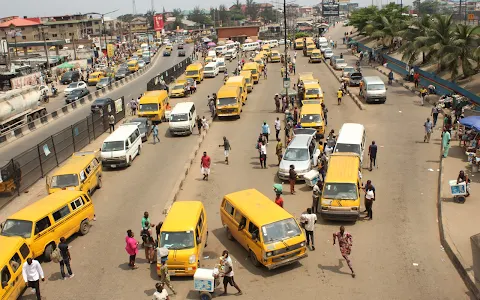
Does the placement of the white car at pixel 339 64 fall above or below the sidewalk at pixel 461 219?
above

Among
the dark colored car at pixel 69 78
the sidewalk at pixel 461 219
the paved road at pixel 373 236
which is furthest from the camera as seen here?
the dark colored car at pixel 69 78

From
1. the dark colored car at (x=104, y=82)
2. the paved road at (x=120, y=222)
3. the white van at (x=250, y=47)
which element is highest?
the white van at (x=250, y=47)

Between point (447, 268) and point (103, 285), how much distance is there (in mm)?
9876

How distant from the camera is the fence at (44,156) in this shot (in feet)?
73.6

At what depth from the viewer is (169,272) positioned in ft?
45.5

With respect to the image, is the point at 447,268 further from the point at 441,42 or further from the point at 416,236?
the point at 441,42

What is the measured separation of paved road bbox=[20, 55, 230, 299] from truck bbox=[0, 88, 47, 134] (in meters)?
11.9

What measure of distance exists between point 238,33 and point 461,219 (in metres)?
112

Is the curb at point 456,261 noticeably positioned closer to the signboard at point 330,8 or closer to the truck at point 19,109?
the truck at point 19,109

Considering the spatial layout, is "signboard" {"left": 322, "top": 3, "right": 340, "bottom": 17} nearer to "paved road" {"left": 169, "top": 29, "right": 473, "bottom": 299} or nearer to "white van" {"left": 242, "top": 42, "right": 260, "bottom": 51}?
"white van" {"left": 242, "top": 42, "right": 260, "bottom": 51}

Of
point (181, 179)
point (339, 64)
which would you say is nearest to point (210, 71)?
point (339, 64)

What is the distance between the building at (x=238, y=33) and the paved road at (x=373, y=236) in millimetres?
95769

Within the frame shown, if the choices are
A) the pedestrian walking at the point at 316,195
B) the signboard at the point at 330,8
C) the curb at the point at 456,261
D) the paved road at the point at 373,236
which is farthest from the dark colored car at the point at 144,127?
the signboard at the point at 330,8

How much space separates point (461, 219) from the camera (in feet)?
55.9
